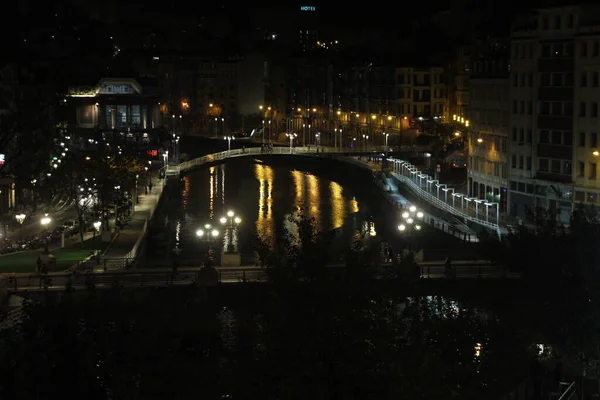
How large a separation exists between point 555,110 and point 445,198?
8073 mm

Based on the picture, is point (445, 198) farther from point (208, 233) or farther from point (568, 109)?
point (208, 233)

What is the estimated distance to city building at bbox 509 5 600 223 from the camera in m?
42.8

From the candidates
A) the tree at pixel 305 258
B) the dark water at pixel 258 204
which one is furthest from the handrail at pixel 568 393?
the dark water at pixel 258 204

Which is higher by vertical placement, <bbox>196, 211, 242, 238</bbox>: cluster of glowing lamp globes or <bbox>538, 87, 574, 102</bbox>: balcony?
<bbox>538, 87, 574, 102</bbox>: balcony

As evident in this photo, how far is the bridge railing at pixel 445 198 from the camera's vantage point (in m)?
A: 45.2

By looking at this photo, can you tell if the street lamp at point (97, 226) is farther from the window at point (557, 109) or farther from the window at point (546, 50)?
the window at point (546, 50)

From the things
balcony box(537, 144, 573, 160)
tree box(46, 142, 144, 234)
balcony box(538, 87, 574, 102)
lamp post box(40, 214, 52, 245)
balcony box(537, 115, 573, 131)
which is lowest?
lamp post box(40, 214, 52, 245)

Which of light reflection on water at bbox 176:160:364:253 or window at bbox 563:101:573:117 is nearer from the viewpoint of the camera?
window at bbox 563:101:573:117

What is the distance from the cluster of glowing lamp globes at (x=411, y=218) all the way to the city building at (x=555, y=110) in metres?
3.77

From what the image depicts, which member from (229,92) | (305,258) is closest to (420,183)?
(305,258)

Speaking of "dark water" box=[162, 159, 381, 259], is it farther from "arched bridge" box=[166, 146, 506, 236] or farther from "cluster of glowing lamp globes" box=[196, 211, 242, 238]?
"arched bridge" box=[166, 146, 506, 236]

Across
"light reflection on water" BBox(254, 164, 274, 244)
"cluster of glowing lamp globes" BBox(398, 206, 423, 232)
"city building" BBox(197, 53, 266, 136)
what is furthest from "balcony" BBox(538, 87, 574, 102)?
"city building" BBox(197, 53, 266, 136)

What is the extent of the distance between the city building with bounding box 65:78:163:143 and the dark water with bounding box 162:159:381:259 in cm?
2029

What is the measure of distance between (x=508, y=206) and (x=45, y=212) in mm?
17049
